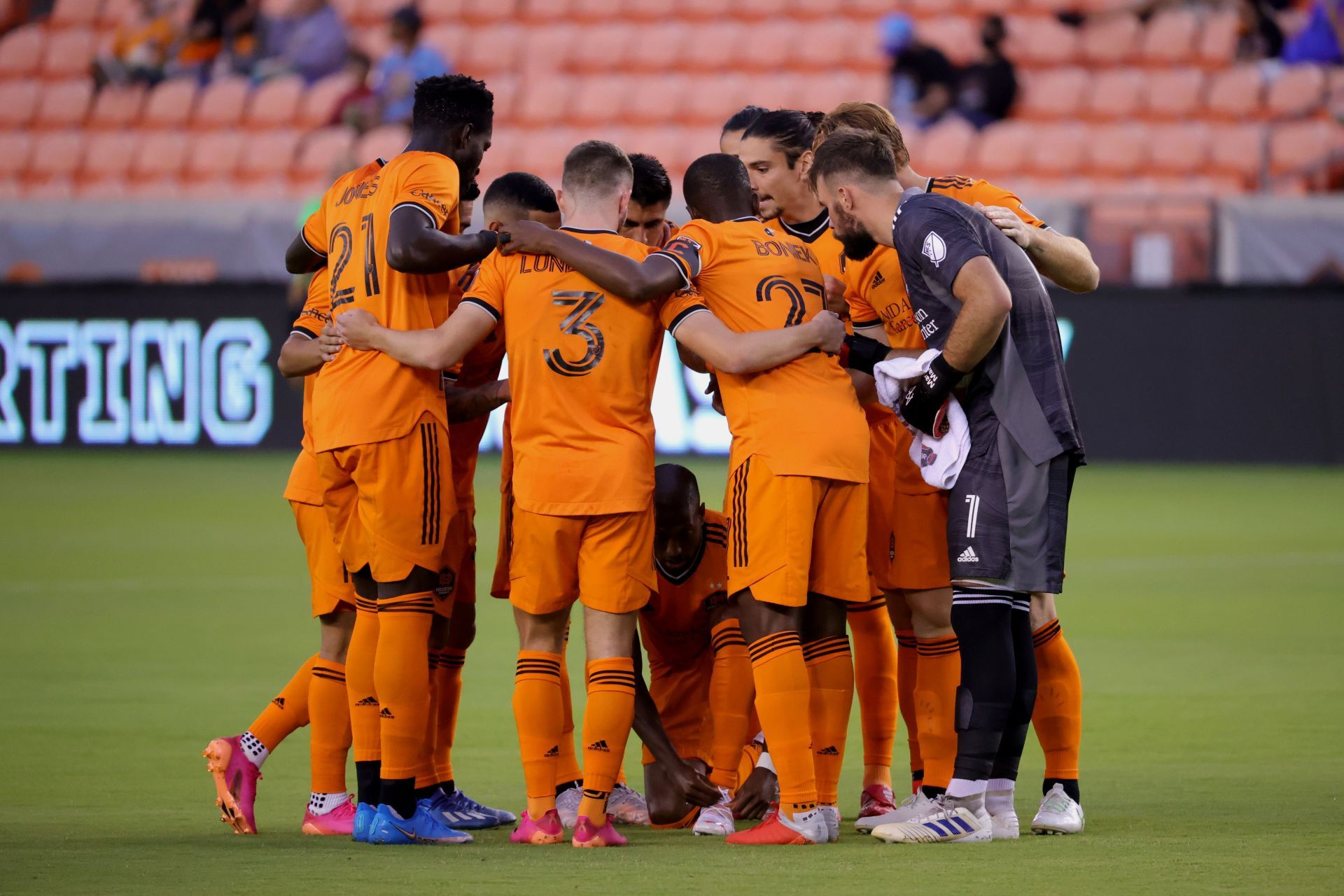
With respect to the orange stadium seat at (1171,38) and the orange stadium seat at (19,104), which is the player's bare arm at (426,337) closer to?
the orange stadium seat at (1171,38)

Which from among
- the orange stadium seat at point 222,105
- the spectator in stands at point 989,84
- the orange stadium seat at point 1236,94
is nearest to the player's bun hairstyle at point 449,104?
the spectator in stands at point 989,84

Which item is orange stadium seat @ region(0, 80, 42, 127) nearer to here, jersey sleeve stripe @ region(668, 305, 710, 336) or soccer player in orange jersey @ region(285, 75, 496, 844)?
soccer player in orange jersey @ region(285, 75, 496, 844)

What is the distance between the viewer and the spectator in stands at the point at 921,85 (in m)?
19.6

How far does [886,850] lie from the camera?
482 centimetres

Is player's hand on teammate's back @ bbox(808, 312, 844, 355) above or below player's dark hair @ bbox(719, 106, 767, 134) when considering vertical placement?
below

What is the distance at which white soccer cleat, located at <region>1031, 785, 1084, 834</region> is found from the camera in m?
5.11

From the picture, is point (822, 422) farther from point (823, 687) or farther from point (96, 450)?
point (96, 450)

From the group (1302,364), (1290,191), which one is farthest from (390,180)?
(1290,191)

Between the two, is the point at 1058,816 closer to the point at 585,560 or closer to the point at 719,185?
the point at 585,560

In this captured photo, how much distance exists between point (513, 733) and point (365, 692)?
1.96 meters

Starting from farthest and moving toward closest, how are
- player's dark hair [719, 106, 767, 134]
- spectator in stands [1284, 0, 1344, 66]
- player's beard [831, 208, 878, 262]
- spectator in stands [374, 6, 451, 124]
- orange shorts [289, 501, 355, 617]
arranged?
spectator in stands [374, 6, 451, 124]
spectator in stands [1284, 0, 1344, 66]
player's dark hair [719, 106, 767, 134]
orange shorts [289, 501, 355, 617]
player's beard [831, 208, 878, 262]

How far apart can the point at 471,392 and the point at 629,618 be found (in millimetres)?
980

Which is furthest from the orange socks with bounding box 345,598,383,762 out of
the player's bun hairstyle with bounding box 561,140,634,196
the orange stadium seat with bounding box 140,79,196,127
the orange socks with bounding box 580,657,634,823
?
the orange stadium seat with bounding box 140,79,196,127

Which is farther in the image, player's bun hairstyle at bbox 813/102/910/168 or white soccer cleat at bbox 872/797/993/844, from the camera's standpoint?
player's bun hairstyle at bbox 813/102/910/168
